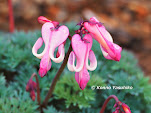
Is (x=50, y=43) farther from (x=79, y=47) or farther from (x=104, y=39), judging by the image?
(x=104, y=39)

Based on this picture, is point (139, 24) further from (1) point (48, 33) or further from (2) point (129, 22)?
(1) point (48, 33)

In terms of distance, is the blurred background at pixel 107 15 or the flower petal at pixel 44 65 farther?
the blurred background at pixel 107 15

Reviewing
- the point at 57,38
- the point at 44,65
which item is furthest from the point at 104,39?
the point at 44,65

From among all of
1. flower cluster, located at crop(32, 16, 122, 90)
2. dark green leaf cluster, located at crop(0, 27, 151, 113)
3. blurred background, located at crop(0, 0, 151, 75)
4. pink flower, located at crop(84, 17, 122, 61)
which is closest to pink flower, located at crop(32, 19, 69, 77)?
flower cluster, located at crop(32, 16, 122, 90)

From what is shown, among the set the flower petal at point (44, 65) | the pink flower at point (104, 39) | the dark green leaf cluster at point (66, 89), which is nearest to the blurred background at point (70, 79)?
the dark green leaf cluster at point (66, 89)

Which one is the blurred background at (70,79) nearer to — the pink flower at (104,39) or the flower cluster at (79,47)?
the flower cluster at (79,47)
